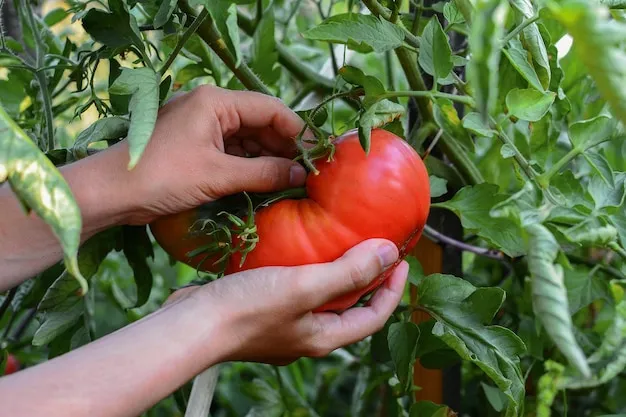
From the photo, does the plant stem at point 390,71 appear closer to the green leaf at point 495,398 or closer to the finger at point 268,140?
the finger at point 268,140

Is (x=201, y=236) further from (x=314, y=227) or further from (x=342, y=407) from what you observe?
(x=342, y=407)

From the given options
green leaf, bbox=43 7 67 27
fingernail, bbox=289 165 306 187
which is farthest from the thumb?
green leaf, bbox=43 7 67 27

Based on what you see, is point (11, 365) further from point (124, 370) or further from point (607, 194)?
point (607, 194)

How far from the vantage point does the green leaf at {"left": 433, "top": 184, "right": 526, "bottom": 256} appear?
670mm

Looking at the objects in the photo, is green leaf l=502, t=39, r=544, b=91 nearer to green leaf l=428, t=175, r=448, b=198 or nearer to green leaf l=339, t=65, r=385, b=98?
green leaf l=339, t=65, r=385, b=98

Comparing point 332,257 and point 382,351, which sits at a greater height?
point 332,257

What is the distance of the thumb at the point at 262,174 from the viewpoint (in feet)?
2.15

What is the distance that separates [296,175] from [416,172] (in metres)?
0.11

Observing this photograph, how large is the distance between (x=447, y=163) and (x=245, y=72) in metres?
0.27

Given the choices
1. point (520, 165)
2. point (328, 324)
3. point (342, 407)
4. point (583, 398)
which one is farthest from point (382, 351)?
point (342, 407)

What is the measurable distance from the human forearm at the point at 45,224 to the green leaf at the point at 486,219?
31 centimetres

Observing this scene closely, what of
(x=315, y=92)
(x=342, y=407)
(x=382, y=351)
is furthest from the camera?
(x=342, y=407)

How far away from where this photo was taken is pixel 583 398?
106cm

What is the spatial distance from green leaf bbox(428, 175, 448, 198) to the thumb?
17 centimetres
